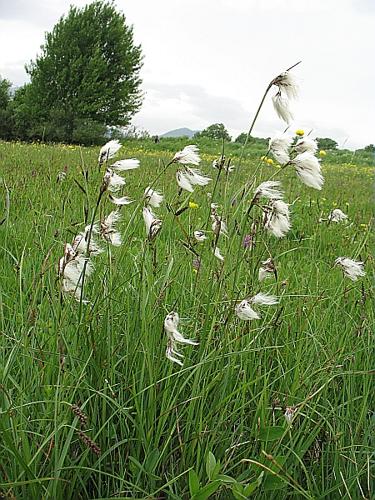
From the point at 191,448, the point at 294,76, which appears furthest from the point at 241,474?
the point at 294,76

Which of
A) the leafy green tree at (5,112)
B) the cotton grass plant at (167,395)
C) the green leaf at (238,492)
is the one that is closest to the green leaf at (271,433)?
the cotton grass plant at (167,395)

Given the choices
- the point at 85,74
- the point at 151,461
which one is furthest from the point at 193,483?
the point at 85,74

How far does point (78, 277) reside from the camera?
1.41m

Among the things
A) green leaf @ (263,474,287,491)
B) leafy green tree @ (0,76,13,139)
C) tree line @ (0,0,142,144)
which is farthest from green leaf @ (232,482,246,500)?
leafy green tree @ (0,76,13,139)

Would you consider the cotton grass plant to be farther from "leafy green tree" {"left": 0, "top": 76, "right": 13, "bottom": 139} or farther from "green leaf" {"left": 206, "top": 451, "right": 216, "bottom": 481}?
"leafy green tree" {"left": 0, "top": 76, "right": 13, "bottom": 139}

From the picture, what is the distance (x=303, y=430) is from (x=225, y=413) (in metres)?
0.21

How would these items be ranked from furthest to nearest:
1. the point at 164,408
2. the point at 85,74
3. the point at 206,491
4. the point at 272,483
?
the point at 85,74, the point at 164,408, the point at 272,483, the point at 206,491

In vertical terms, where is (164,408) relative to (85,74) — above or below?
below

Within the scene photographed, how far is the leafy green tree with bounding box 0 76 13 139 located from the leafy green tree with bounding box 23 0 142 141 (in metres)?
1.74

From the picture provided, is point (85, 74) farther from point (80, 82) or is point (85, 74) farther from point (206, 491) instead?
point (206, 491)

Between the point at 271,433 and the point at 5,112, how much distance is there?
38058 mm

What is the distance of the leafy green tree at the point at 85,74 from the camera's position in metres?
31.9

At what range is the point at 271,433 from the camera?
1328mm

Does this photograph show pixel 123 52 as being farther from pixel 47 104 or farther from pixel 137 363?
pixel 137 363
